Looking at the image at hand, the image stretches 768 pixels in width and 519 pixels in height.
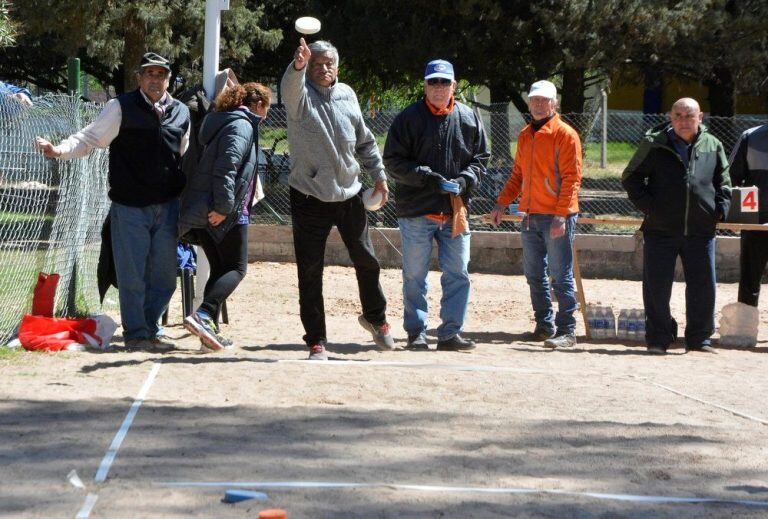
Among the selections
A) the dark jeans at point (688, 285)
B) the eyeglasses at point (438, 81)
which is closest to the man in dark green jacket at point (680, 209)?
the dark jeans at point (688, 285)

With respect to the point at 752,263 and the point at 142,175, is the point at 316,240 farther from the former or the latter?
the point at 752,263

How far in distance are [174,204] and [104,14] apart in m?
10.7

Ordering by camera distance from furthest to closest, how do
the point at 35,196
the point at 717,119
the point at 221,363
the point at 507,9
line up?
1. the point at 507,9
2. the point at 717,119
3. the point at 35,196
4. the point at 221,363

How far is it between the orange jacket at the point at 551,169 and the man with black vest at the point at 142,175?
8.67ft

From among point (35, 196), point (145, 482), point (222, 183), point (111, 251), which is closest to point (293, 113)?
point (222, 183)

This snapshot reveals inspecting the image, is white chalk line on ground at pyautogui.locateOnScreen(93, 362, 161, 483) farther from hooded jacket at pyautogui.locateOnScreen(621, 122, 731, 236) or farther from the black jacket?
hooded jacket at pyautogui.locateOnScreen(621, 122, 731, 236)

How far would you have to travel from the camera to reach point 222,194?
729 centimetres

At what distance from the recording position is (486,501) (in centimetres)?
442

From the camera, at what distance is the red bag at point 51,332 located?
7397 mm

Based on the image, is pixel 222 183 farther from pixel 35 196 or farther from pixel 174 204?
pixel 35 196

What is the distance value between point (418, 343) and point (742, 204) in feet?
9.34

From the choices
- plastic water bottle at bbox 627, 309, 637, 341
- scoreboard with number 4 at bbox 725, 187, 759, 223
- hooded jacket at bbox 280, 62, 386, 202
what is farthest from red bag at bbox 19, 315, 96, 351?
scoreboard with number 4 at bbox 725, 187, 759, 223

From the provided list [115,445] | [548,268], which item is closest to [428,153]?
[548,268]

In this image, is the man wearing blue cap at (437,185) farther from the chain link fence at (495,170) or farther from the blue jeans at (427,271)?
the chain link fence at (495,170)
